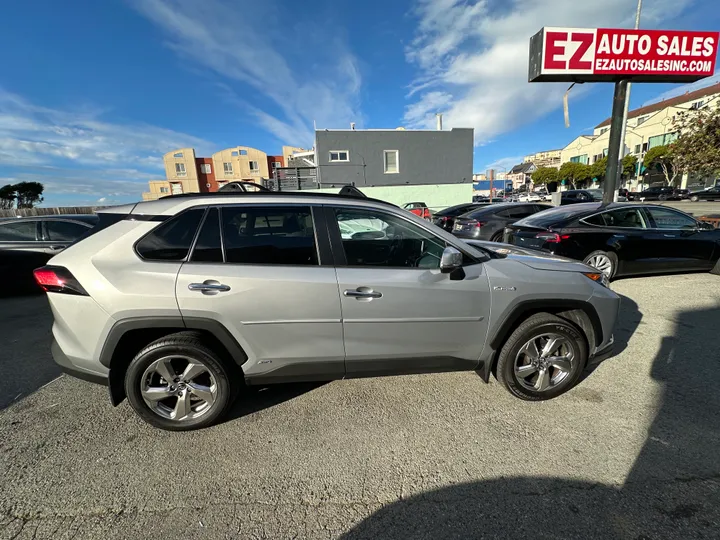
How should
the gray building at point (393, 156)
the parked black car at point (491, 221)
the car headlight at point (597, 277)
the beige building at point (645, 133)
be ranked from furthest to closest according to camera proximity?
the beige building at point (645, 133), the gray building at point (393, 156), the parked black car at point (491, 221), the car headlight at point (597, 277)

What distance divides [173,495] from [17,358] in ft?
10.4

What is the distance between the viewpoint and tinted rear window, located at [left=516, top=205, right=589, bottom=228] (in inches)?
219

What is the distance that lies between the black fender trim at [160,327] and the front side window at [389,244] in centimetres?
103

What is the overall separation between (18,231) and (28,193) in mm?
39046

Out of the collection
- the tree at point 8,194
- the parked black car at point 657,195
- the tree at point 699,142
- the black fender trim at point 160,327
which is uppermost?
the tree at point 8,194

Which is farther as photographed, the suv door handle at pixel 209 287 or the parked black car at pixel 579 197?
the parked black car at pixel 579 197

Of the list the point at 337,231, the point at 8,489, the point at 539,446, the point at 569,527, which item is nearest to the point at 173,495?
the point at 8,489

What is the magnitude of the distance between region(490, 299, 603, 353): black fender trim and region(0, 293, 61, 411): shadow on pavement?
425 centimetres

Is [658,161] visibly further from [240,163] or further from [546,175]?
[240,163]

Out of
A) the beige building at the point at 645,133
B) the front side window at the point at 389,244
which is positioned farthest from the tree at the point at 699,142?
the beige building at the point at 645,133

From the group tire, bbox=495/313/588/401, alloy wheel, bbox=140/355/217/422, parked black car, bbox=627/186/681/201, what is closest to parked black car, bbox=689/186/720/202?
parked black car, bbox=627/186/681/201

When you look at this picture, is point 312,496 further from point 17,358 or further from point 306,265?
point 17,358

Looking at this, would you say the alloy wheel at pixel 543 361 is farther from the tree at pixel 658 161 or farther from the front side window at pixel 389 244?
the tree at pixel 658 161

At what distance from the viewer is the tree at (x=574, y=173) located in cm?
4894
